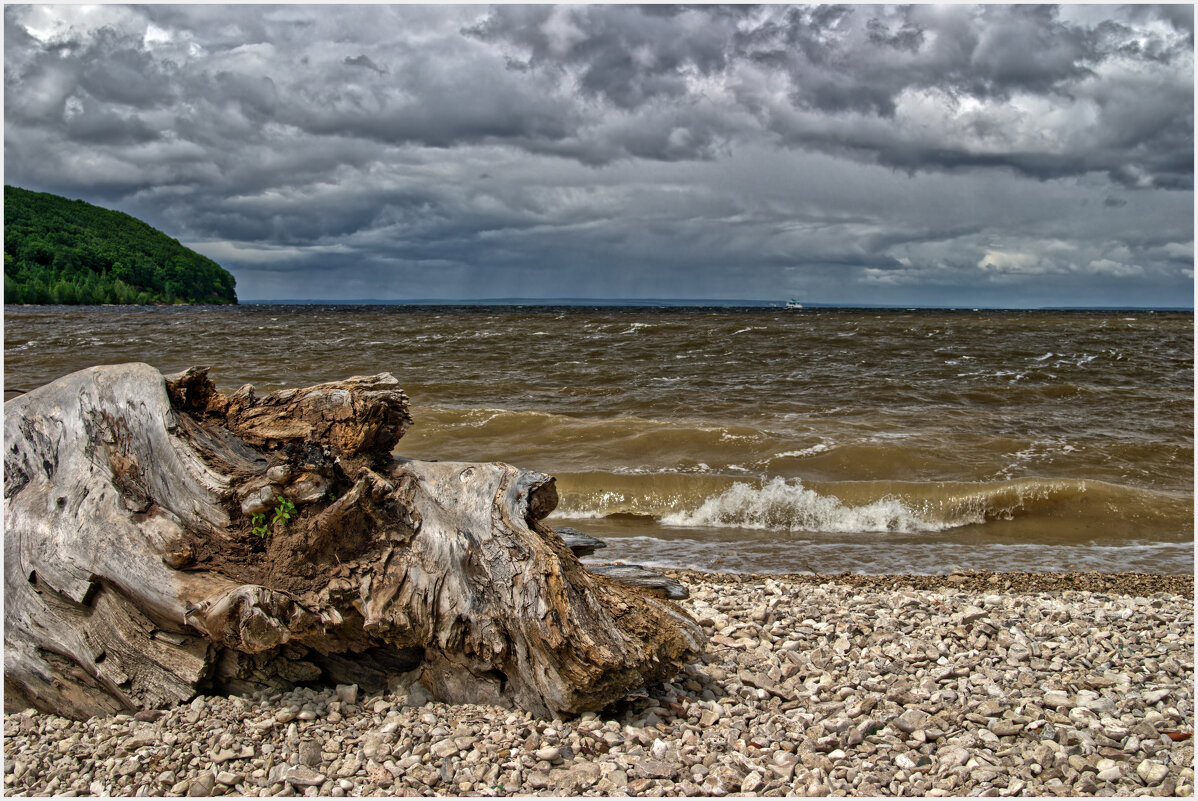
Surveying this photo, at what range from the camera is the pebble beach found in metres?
4.27

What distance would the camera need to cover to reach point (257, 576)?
4.96 m

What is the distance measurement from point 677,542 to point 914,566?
120 inches

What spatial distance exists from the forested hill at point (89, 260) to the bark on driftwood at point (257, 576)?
12796 cm

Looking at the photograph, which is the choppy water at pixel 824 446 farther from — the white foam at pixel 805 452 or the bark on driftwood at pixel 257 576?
the bark on driftwood at pixel 257 576

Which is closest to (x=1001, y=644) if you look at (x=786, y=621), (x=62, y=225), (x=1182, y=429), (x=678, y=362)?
(x=786, y=621)

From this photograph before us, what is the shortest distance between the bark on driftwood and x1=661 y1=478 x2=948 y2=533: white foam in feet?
22.9

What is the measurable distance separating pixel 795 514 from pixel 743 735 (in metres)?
7.68

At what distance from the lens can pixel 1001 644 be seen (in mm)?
6039

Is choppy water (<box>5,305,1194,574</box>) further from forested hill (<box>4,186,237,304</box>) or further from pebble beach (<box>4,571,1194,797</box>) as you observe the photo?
forested hill (<box>4,186,237,304</box>)

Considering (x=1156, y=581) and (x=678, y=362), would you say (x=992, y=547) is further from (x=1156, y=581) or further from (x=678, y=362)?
(x=678, y=362)

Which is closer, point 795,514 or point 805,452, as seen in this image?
point 795,514

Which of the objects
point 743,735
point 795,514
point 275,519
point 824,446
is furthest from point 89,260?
point 743,735

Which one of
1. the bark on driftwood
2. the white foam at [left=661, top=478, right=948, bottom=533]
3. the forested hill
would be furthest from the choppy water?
the forested hill

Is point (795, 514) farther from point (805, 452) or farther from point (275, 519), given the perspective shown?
point (275, 519)
